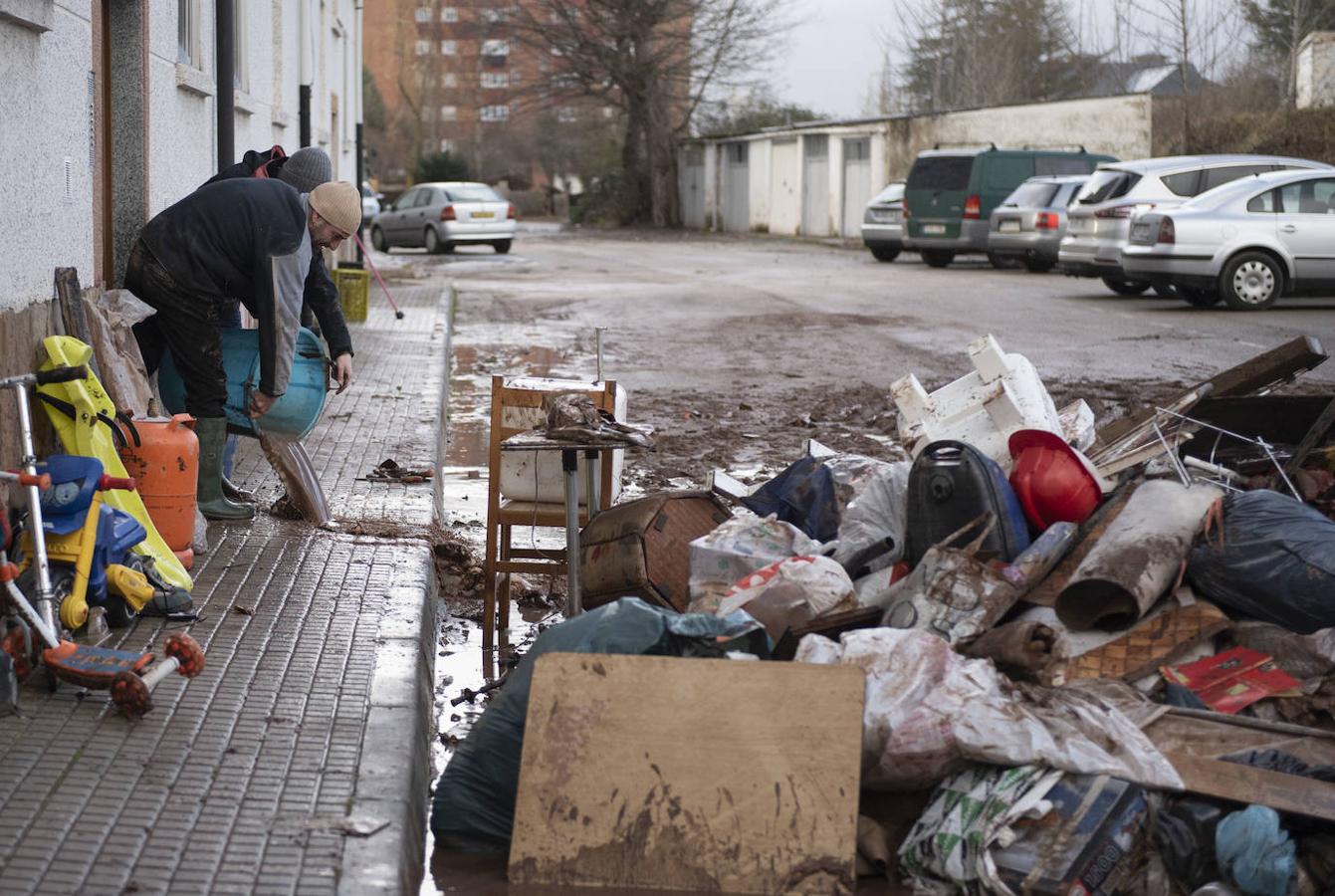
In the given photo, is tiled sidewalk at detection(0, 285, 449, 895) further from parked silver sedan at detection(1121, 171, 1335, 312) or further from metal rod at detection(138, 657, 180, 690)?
parked silver sedan at detection(1121, 171, 1335, 312)

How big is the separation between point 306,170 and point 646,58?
4629 centimetres

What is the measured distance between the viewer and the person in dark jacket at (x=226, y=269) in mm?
6664

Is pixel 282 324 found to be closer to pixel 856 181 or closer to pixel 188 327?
pixel 188 327

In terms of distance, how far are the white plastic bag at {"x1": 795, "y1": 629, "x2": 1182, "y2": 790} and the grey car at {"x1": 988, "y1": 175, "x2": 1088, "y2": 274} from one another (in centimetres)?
2162

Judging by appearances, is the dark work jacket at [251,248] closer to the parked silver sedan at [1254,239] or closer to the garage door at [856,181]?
the parked silver sedan at [1254,239]

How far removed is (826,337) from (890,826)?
12730 millimetres

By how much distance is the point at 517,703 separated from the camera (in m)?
4.39

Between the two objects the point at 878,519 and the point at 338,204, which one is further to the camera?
the point at 338,204

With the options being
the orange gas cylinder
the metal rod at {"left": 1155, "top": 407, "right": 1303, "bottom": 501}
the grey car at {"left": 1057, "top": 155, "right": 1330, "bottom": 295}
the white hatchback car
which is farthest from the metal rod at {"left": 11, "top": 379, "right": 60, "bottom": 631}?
the white hatchback car

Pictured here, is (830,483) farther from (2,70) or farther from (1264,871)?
(2,70)

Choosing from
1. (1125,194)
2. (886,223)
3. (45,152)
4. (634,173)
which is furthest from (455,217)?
(45,152)

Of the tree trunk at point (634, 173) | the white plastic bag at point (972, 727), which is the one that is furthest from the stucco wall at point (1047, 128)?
the white plastic bag at point (972, 727)

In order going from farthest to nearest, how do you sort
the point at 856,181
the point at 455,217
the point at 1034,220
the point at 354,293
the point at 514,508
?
the point at 856,181
the point at 455,217
the point at 1034,220
the point at 354,293
the point at 514,508

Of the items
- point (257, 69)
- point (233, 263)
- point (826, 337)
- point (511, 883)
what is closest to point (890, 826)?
point (511, 883)
